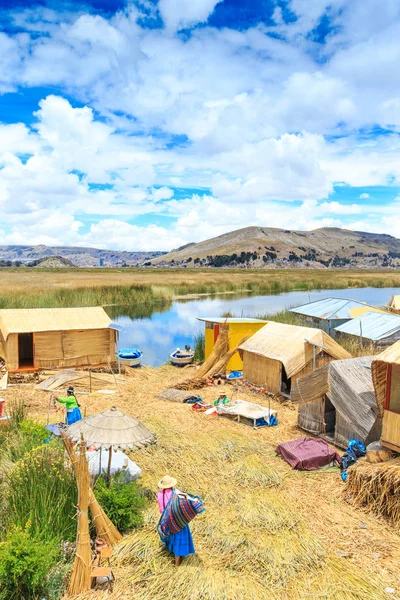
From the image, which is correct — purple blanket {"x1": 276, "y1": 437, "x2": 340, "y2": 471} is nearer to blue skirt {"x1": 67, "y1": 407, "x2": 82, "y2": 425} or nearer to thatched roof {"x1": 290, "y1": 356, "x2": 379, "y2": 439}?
thatched roof {"x1": 290, "y1": 356, "x2": 379, "y2": 439}

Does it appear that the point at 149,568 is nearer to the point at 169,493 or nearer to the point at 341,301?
the point at 169,493

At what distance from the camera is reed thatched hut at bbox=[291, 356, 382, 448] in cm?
934

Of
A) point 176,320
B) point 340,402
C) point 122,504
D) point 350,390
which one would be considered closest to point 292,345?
point 340,402

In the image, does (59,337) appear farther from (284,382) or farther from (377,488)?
(377,488)

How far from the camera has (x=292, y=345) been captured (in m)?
14.6

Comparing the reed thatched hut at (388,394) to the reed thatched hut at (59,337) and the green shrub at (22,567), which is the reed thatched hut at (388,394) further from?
the reed thatched hut at (59,337)

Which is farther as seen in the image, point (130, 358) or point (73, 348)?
point (130, 358)

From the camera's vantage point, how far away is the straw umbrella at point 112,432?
321 inches

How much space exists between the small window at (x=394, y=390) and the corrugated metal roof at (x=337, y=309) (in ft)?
47.3

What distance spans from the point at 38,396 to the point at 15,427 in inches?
191

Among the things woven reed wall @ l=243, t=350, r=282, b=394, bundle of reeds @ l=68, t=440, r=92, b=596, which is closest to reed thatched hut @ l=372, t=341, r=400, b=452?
bundle of reeds @ l=68, t=440, r=92, b=596

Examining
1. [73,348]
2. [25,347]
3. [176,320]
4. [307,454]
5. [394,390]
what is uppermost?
[394,390]

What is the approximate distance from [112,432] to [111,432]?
17 millimetres

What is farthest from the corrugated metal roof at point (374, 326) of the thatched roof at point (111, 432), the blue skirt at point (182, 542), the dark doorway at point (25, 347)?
the dark doorway at point (25, 347)
